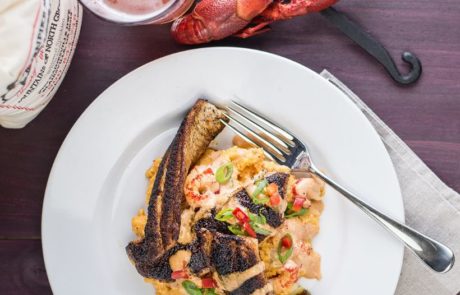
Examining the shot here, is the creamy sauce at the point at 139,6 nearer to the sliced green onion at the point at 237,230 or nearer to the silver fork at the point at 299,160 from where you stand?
the silver fork at the point at 299,160

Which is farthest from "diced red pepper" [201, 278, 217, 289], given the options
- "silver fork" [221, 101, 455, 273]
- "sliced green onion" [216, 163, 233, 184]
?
"silver fork" [221, 101, 455, 273]

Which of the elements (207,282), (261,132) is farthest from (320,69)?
(207,282)

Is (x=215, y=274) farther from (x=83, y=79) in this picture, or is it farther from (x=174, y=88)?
(x=83, y=79)

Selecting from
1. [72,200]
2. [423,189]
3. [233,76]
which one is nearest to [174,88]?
[233,76]

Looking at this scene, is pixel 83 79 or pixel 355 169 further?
pixel 83 79

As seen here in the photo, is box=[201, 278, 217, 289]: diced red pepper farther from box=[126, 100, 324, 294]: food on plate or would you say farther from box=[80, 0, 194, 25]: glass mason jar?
box=[80, 0, 194, 25]: glass mason jar

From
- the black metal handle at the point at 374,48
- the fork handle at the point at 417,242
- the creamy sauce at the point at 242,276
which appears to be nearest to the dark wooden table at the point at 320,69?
the black metal handle at the point at 374,48
